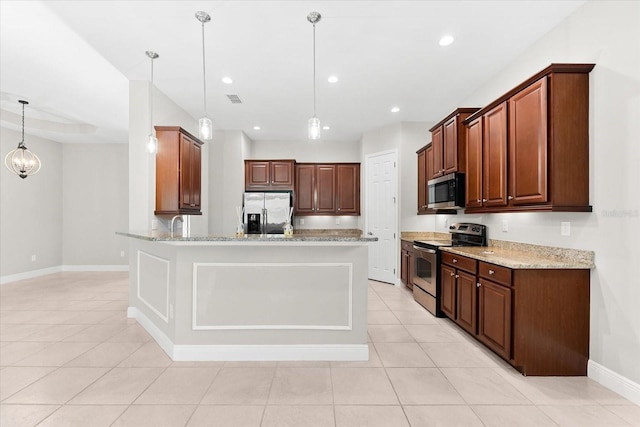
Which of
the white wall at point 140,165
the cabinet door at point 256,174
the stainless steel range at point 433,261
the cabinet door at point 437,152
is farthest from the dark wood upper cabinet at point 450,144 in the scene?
the white wall at point 140,165

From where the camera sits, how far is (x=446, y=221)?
493 cm

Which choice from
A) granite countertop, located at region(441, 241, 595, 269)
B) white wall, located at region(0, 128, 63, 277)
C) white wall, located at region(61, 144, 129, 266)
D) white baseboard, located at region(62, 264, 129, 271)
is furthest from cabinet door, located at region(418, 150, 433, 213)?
white wall, located at region(0, 128, 63, 277)

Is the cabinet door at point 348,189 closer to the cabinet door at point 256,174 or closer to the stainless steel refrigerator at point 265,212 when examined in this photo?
the stainless steel refrigerator at point 265,212

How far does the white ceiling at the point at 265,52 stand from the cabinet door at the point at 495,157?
72cm

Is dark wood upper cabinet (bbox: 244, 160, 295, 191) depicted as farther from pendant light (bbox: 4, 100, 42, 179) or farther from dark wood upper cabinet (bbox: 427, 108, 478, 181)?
pendant light (bbox: 4, 100, 42, 179)

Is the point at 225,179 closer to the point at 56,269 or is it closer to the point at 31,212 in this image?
the point at 31,212

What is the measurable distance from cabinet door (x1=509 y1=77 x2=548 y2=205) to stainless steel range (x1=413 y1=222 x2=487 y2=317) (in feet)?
3.75

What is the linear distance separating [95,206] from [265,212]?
156 inches

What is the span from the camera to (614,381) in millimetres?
2176

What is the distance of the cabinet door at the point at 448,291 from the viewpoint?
3.43m

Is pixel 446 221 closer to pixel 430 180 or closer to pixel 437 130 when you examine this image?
pixel 430 180

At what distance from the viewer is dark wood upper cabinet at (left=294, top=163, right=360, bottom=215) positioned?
6.55 meters

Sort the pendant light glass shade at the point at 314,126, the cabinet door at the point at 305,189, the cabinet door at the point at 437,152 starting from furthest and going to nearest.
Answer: the cabinet door at the point at 305,189 < the cabinet door at the point at 437,152 < the pendant light glass shade at the point at 314,126

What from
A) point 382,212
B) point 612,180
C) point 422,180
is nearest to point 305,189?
point 382,212
